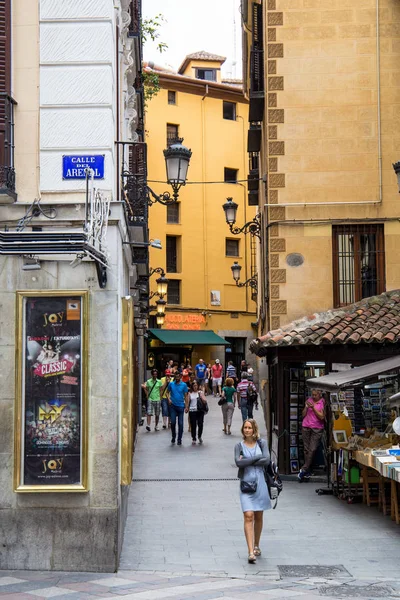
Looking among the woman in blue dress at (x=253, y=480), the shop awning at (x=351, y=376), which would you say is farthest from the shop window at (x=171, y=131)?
the woman in blue dress at (x=253, y=480)

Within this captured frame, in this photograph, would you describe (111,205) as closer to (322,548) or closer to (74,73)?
(74,73)

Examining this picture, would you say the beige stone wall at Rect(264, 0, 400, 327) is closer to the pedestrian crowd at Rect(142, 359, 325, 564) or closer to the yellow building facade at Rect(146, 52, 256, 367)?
the pedestrian crowd at Rect(142, 359, 325, 564)

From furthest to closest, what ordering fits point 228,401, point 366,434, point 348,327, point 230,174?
point 230,174
point 228,401
point 348,327
point 366,434

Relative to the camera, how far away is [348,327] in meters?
18.2

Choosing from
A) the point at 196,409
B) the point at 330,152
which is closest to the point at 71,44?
the point at 330,152

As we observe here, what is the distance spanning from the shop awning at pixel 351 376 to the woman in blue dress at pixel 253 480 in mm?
3238

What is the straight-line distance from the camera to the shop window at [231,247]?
4894 cm

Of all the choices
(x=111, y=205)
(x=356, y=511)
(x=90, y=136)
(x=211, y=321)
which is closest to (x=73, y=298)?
(x=111, y=205)

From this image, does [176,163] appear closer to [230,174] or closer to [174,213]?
[174,213]

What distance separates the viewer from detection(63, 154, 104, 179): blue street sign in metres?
10.8

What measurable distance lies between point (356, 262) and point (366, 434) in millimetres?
4649

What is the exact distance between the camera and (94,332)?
10.6 meters

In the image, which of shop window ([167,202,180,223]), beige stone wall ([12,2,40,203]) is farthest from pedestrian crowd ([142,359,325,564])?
shop window ([167,202,180,223])

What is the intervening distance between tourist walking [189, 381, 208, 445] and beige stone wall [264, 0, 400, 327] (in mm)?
4552
